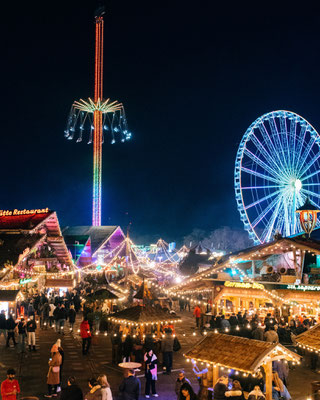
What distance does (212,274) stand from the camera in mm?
24906

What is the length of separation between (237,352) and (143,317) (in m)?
5.81

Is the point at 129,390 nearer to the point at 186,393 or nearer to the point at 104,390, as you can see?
the point at 104,390

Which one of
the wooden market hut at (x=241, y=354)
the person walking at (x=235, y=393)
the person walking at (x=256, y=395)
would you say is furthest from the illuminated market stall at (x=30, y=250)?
the person walking at (x=256, y=395)

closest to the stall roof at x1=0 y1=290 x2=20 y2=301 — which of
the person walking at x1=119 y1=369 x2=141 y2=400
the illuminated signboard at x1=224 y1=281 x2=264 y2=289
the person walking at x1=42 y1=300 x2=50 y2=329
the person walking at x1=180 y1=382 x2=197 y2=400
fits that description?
the person walking at x1=42 y1=300 x2=50 y2=329

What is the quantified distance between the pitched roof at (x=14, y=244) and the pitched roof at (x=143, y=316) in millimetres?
13693

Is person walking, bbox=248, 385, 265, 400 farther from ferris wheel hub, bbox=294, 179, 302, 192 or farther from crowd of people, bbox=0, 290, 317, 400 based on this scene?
ferris wheel hub, bbox=294, 179, 302, 192

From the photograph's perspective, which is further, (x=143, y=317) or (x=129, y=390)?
(x=143, y=317)

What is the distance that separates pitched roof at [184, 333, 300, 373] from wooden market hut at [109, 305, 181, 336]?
15.8ft

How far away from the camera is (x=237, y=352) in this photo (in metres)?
8.92

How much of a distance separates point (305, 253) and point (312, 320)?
4430 millimetres

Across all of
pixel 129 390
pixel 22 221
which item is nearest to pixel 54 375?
pixel 129 390

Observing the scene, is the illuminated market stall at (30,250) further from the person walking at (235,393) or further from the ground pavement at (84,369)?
the person walking at (235,393)

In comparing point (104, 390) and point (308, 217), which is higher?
point (308, 217)

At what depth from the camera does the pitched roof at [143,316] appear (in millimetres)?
14254
